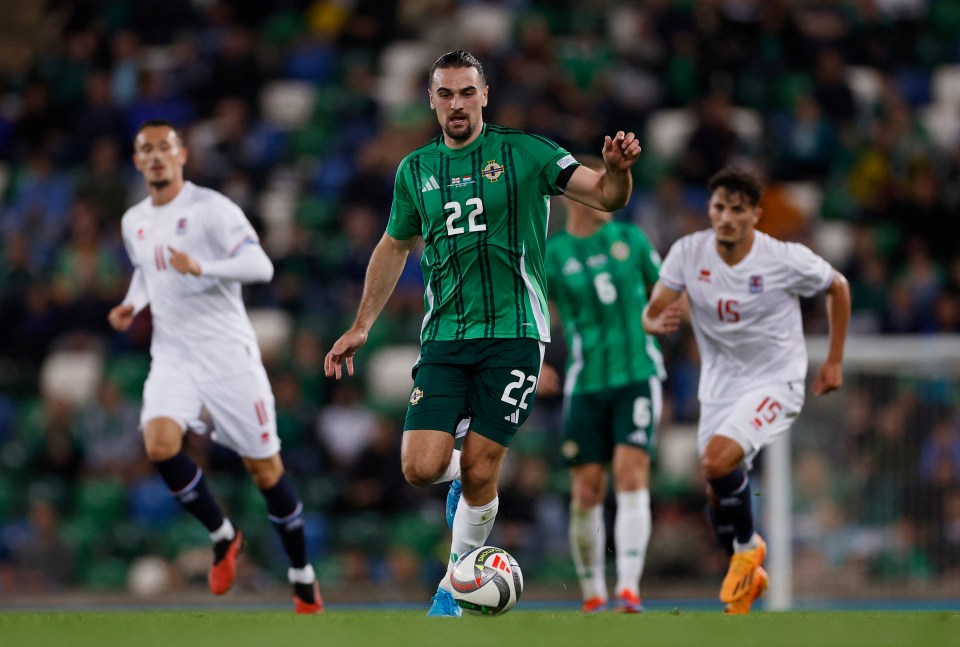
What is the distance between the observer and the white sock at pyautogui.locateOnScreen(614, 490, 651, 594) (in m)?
9.55

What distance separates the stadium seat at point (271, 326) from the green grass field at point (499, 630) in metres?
8.16

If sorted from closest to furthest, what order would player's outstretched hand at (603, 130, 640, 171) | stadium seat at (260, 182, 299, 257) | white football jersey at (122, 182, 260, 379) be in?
1. player's outstretched hand at (603, 130, 640, 171)
2. white football jersey at (122, 182, 260, 379)
3. stadium seat at (260, 182, 299, 257)

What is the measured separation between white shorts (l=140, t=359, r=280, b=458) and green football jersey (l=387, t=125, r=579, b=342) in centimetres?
205

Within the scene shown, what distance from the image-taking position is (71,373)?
1470 centimetres

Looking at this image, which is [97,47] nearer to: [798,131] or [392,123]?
[392,123]

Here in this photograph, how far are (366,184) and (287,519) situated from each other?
22.2 ft

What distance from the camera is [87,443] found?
13.9 m

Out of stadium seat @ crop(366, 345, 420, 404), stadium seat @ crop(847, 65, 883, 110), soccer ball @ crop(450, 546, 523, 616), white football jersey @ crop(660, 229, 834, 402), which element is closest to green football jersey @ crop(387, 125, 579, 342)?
soccer ball @ crop(450, 546, 523, 616)

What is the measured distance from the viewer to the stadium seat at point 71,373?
1445 cm

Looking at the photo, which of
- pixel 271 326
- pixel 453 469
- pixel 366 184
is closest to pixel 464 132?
pixel 453 469

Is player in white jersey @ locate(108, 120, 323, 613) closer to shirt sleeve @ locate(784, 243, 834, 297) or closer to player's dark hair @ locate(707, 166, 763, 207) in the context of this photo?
player's dark hair @ locate(707, 166, 763, 207)

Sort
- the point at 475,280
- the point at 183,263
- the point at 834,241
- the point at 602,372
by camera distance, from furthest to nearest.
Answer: the point at 834,241, the point at 602,372, the point at 183,263, the point at 475,280

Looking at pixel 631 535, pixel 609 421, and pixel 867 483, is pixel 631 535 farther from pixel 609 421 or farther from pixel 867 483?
pixel 867 483

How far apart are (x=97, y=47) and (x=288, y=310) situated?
5.22m
